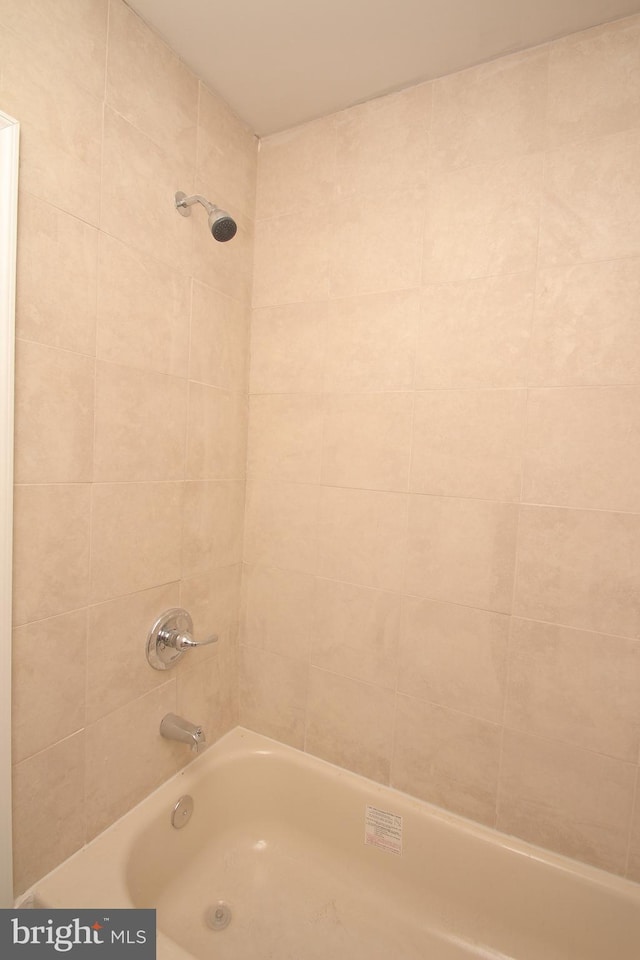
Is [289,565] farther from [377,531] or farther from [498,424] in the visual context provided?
[498,424]

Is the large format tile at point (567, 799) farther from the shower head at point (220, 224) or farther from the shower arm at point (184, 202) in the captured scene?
the shower arm at point (184, 202)

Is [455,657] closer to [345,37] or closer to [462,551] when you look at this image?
[462,551]

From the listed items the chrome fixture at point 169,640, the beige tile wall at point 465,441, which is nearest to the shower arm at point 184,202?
the beige tile wall at point 465,441

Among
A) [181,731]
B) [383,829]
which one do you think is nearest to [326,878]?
[383,829]

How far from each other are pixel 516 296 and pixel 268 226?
87cm

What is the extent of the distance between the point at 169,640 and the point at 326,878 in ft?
2.93

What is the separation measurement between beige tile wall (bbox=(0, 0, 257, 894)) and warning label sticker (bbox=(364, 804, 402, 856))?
60cm

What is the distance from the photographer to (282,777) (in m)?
1.53

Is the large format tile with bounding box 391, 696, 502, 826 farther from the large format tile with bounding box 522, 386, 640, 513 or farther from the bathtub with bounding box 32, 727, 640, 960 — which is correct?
the large format tile with bounding box 522, 386, 640, 513

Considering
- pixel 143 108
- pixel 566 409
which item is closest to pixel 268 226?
pixel 143 108

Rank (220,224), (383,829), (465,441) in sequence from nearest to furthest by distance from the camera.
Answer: (220,224), (465,441), (383,829)

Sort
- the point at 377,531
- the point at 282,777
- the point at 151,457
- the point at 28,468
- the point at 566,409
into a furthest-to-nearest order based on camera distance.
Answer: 1. the point at 282,777
2. the point at 377,531
3. the point at 151,457
4. the point at 566,409
5. the point at 28,468

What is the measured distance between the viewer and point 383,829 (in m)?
1.37

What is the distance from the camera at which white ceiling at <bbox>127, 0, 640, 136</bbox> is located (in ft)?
3.51
